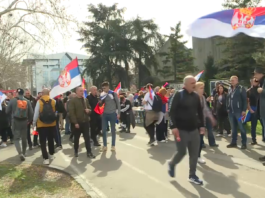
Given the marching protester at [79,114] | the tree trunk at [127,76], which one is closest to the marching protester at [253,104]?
the marching protester at [79,114]

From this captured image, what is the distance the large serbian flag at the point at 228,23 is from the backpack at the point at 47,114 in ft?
12.2

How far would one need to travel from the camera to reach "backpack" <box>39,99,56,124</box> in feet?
23.2

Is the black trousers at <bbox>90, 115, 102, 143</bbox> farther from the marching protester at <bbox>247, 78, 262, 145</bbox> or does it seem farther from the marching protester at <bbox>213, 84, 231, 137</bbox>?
the marching protester at <bbox>247, 78, 262, 145</bbox>

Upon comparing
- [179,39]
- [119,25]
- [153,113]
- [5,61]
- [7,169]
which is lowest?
[7,169]

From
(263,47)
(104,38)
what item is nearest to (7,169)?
(263,47)

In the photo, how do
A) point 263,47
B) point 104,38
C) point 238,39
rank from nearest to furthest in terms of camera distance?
point 263,47 < point 238,39 < point 104,38

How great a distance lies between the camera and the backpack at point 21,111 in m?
7.75

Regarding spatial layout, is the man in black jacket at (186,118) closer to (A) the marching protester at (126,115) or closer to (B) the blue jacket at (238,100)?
(B) the blue jacket at (238,100)

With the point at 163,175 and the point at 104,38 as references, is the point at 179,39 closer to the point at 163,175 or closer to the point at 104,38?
the point at 104,38

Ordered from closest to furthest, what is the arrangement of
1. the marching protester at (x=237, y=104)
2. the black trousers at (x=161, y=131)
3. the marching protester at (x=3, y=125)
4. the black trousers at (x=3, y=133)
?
the marching protester at (x=237, y=104), the black trousers at (x=161, y=131), the marching protester at (x=3, y=125), the black trousers at (x=3, y=133)

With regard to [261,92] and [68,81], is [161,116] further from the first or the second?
[261,92]

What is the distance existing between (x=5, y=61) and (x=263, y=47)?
80.7ft

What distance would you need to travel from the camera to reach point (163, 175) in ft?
19.2

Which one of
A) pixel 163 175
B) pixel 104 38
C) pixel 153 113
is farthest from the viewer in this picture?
pixel 104 38
